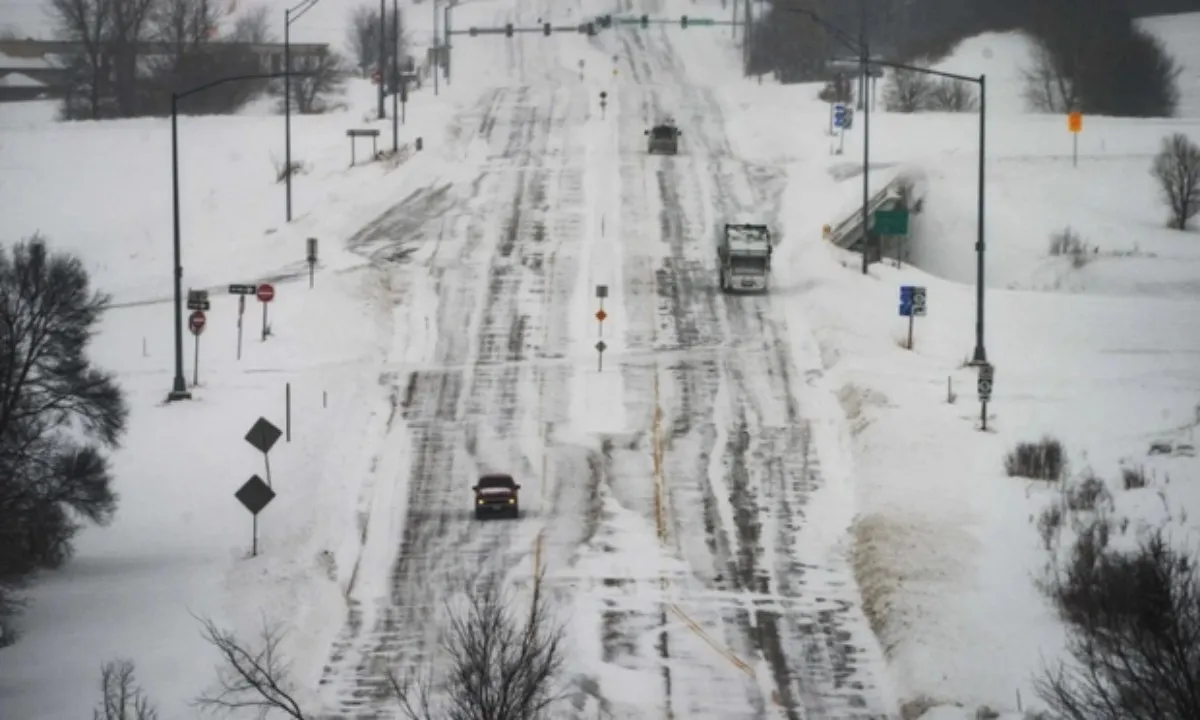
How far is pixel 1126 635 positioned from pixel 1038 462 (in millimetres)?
14659

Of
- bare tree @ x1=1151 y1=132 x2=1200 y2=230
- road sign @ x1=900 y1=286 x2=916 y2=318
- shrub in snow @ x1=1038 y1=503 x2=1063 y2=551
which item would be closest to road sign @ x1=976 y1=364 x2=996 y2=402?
shrub in snow @ x1=1038 y1=503 x2=1063 y2=551

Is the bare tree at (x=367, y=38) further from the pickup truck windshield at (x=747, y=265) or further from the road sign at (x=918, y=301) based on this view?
the road sign at (x=918, y=301)

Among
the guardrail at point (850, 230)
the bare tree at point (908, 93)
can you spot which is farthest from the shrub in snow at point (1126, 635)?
the bare tree at point (908, 93)

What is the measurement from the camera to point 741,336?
55719 mm

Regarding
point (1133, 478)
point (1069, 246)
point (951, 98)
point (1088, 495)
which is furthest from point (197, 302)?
point (951, 98)

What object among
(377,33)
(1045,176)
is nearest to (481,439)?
(1045,176)

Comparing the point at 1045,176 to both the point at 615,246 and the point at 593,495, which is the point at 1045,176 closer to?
the point at 615,246

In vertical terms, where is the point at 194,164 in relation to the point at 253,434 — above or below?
above

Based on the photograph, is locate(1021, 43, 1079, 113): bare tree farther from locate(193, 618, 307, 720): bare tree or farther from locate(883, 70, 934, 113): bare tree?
locate(193, 618, 307, 720): bare tree

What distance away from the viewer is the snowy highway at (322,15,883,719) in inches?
1246

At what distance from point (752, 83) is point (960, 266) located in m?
47.8

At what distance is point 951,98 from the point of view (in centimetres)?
10731

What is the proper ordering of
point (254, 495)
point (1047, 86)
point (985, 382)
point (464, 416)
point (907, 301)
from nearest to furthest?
1. point (254, 495)
2. point (985, 382)
3. point (464, 416)
4. point (907, 301)
5. point (1047, 86)

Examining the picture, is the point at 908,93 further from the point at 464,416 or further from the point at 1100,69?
the point at 464,416
